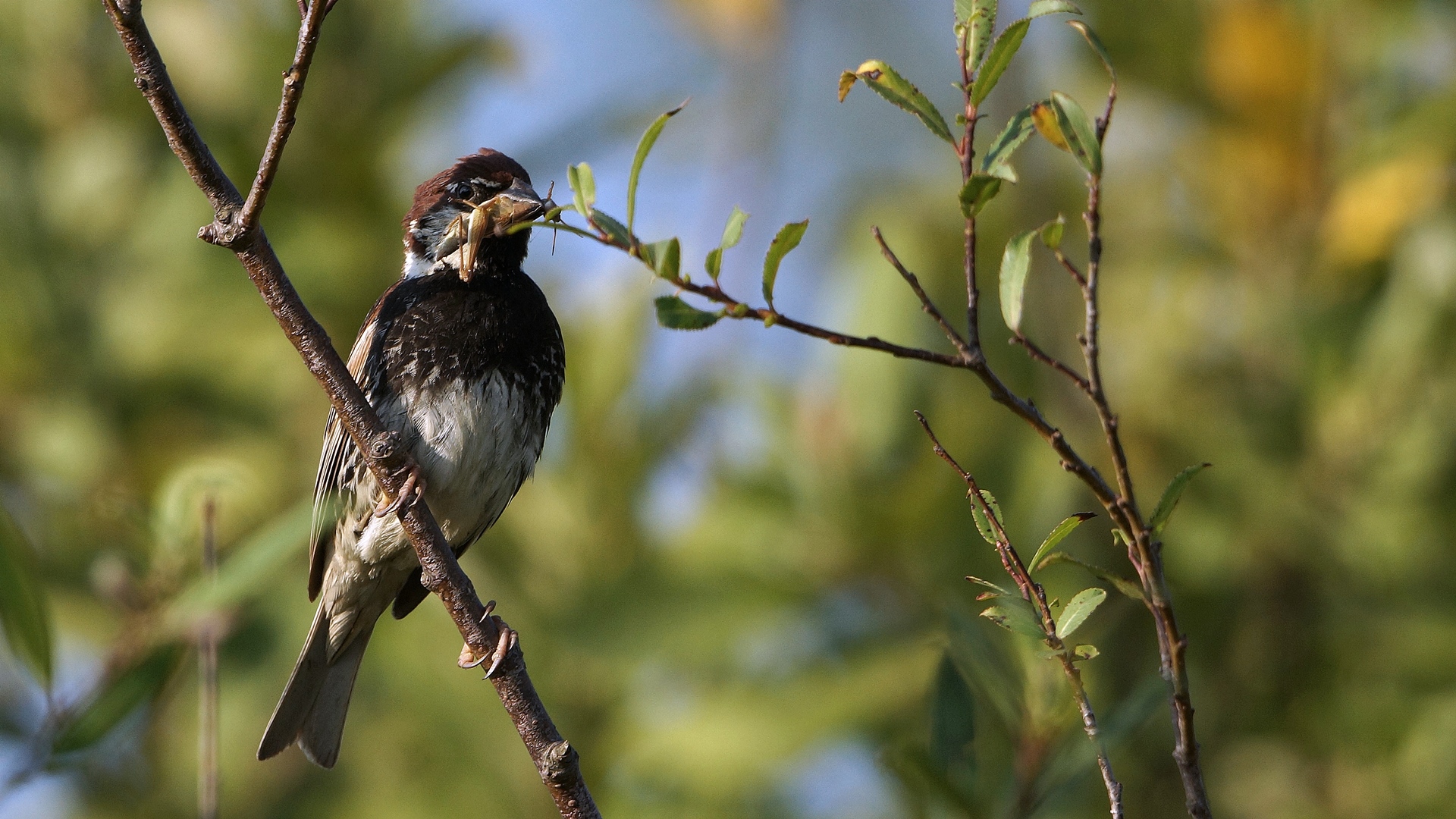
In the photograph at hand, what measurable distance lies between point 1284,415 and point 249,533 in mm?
3249

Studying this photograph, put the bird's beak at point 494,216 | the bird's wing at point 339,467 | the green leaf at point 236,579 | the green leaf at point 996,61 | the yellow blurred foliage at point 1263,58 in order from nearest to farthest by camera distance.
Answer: the green leaf at point 996,61
the green leaf at point 236,579
the bird's beak at point 494,216
the bird's wing at point 339,467
the yellow blurred foliage at point 1263,58

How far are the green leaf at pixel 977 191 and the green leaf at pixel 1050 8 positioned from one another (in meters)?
0.19

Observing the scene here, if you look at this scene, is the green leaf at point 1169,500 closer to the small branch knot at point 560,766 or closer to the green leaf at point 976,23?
the green leaf at point 976,23

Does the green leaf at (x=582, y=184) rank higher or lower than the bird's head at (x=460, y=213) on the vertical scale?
lower

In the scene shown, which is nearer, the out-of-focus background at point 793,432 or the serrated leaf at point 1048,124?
the serrated leaf at point 1048,124

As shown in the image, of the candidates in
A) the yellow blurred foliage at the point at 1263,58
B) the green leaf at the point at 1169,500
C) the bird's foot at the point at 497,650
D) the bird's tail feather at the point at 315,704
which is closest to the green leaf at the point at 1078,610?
the green leaf at the point at 1169,500

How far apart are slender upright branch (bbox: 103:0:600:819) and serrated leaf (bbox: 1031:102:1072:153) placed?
92 centimetres

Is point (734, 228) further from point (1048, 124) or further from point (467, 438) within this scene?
point (467, 438)

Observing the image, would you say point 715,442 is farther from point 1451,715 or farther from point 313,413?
point 1451,715

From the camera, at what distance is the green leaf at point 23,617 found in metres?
2.47

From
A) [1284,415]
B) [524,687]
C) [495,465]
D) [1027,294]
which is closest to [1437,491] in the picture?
[1284,415]

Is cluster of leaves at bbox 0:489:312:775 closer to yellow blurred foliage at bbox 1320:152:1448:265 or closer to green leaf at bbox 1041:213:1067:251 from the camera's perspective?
green leaf at bbox 1041:213:1067:251

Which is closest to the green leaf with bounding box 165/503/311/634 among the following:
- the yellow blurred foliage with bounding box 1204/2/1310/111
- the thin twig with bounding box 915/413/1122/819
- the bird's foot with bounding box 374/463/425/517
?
the bird's foot with bounding box 374/463/425/517

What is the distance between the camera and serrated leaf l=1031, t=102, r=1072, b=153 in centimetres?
157
